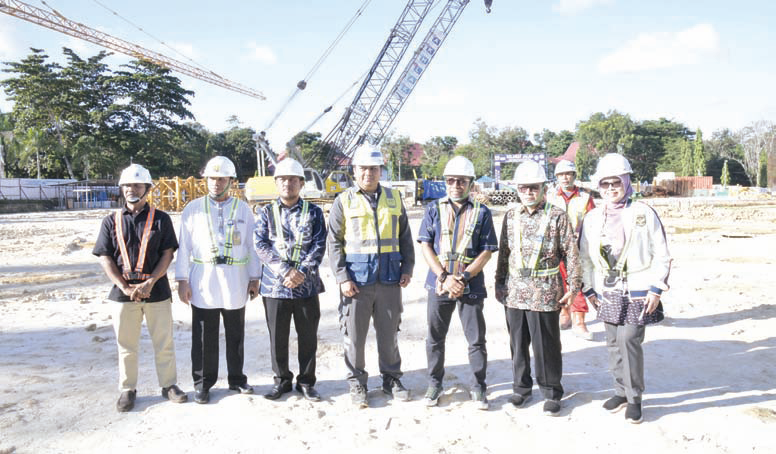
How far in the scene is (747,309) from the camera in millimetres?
6238

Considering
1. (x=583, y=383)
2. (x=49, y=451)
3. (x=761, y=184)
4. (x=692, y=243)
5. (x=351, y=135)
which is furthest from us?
(x=761, y=184)

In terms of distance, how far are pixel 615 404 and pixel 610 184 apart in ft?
5.20

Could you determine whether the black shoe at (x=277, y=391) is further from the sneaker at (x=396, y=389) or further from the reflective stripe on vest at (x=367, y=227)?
the reflective stripe on vest at (x=367, y=227)

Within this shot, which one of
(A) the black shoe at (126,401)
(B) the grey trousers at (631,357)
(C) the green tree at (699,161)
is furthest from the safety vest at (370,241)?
(C) the green tree at (699,161)

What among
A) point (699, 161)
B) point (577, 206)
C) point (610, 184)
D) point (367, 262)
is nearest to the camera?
point (610, 184)

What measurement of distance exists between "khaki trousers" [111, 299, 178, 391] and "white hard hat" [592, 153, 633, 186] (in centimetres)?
332

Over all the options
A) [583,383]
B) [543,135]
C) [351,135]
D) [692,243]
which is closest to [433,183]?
[351,135]

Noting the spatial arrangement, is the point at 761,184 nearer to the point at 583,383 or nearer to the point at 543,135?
the point at 543,135

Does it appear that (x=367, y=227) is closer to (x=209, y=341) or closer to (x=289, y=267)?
(x=289, y=267)

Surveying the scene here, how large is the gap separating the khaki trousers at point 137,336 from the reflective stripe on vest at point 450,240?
2121 mm

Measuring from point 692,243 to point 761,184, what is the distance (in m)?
49.6

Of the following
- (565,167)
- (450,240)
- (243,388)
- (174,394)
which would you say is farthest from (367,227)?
(565,167)

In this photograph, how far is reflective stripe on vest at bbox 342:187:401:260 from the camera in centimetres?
375

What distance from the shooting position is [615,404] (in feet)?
11.7
